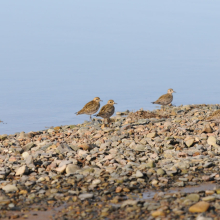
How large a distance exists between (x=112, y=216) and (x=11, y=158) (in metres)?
4.30

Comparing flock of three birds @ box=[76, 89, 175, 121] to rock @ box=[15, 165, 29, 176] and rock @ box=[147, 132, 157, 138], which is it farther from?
rock @ box=[15, 165, 29, 176]

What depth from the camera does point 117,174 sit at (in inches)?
365

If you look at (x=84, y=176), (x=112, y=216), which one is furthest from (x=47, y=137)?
(x=112, y=216)

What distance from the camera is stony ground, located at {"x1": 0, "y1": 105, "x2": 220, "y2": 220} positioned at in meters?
7.49

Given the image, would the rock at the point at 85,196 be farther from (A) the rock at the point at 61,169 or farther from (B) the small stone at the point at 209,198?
(B) the small stone at the point at 209,198

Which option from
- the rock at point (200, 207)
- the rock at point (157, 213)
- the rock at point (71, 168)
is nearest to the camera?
the rock at point (157, 213)

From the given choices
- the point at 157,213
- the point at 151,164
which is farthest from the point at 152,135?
the point at 157,213

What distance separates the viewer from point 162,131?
12.4m

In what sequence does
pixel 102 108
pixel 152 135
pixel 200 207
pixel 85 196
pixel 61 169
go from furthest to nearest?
pixel 102 108, pixel 152 135, pixel 61 169, pixel 85 196, pixel 200 207

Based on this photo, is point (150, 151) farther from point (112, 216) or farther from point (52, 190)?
point (112, 216)

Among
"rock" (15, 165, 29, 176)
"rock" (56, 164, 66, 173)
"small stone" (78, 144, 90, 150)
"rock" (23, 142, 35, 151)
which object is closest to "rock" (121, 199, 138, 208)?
"rock" (56, 164, 66, 173)

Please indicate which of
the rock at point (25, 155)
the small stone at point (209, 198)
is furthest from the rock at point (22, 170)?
the small stone at point (209, 198)

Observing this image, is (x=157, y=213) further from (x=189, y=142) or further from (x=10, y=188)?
(x=189, y=142)

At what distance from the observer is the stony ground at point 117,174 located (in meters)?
7.49
